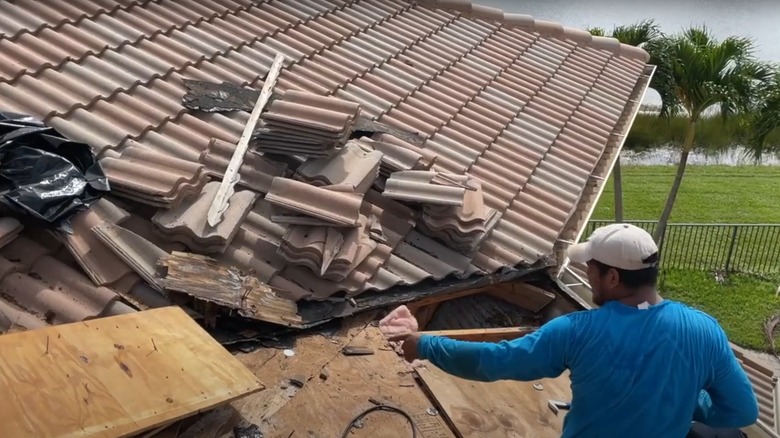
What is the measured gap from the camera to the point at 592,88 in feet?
29.5

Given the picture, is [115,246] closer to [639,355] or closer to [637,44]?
[639,355]

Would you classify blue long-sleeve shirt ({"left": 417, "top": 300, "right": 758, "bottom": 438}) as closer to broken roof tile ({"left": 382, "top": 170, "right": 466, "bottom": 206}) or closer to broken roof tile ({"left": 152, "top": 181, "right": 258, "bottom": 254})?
broken roof tile ({"left": 152, "top": 181, "right": 258, "bottom": 254})

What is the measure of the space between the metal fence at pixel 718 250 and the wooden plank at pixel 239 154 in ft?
42.7

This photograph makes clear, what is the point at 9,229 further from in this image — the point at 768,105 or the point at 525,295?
the point at 768,105

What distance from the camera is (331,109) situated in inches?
201

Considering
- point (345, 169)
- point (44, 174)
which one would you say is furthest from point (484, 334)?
point (44, 174)

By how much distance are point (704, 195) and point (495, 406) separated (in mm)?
22166

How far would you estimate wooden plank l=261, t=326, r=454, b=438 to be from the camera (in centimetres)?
341

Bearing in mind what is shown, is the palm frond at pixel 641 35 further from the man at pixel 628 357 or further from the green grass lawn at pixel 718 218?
the man at pixel 628 357

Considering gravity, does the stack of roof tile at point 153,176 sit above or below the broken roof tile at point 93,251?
above

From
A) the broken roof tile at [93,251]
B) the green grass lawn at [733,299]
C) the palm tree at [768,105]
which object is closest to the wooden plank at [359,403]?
the broken roof tile at [93,251]

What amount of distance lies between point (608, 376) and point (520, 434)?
115cm

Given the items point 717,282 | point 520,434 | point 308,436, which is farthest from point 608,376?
point 717,282

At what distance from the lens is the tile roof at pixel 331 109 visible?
4320 millimetres
